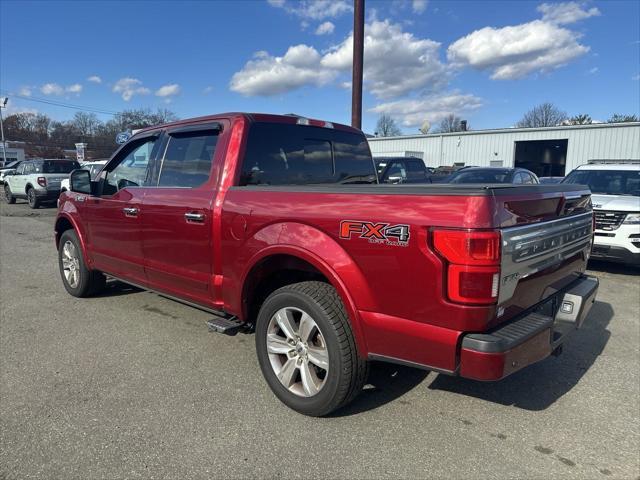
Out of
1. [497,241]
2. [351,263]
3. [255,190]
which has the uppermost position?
[255,190]

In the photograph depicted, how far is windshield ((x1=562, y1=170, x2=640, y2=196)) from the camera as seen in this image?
7.85 metres

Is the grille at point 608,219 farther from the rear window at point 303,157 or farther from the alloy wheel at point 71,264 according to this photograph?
the alloy wheel at point 71,264

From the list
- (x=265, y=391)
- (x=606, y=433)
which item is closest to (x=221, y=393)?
(x=265, y=391)

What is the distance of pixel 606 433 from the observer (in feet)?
9.36

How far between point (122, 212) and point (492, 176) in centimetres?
785

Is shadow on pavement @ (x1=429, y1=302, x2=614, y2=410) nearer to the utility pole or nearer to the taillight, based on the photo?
the taillight

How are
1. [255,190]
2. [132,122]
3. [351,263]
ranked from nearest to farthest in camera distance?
[351,263] < [255,190] < [132,122]

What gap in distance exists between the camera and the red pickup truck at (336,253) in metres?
2.27

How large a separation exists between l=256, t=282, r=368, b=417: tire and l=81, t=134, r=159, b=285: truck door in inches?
72.1

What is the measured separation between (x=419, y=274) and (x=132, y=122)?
74.2m

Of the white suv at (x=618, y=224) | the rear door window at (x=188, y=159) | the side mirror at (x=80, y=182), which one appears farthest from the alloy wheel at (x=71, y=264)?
the white suv at (x=618, y=224)

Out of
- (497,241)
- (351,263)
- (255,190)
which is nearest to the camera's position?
(497,241)

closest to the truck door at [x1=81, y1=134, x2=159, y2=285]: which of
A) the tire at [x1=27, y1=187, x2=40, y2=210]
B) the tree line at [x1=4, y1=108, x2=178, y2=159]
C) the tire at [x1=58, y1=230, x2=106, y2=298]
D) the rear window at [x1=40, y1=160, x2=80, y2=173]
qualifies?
the tire at [x1=58, y1=230, x2=106, y2=298]

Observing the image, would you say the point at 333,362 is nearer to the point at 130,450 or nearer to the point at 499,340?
the point at 499,340
